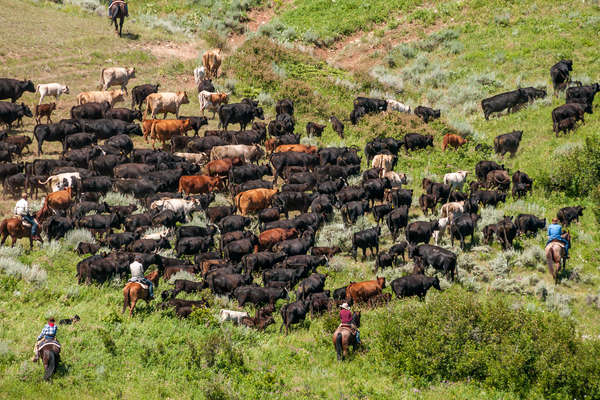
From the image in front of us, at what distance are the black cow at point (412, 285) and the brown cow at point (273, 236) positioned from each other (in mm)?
4261

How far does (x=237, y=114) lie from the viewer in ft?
98.0

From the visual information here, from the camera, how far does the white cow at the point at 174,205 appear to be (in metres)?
22.1

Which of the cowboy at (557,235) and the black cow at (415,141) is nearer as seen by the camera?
the cowboy at (557,235)

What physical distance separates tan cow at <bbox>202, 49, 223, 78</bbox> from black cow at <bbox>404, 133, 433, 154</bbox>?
12.0 m

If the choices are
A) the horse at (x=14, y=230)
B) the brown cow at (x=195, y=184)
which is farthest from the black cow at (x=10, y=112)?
the horse at (x=14, y=230)

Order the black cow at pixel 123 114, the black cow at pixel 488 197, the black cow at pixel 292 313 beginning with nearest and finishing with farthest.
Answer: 1. the black cow at pixel 292 313
2. the black cow at pixel 488 197
3. the black cow at pixel 123 114

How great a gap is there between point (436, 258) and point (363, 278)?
230 centimetres

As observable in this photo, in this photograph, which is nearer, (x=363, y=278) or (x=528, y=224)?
(x=363, y=278)

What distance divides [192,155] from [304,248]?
8492mm

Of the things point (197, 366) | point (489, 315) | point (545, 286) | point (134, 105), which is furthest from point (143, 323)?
point (134, 105)

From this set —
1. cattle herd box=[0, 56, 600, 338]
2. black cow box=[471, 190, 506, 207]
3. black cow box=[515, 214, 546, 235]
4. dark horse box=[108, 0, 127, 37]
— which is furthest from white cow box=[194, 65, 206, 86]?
black cow box=[515, 214, 546, 235]

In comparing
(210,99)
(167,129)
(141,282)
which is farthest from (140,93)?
(141,282)

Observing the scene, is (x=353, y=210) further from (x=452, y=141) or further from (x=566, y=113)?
(x=566, y=113)

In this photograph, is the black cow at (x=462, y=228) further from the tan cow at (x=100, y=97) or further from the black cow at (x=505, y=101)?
the tan cow at (x=100, y=97)
